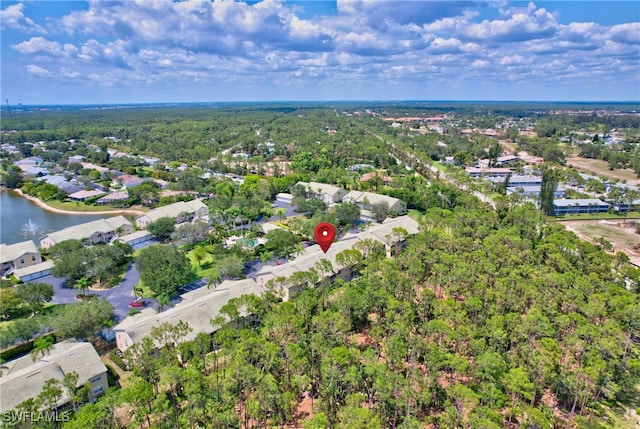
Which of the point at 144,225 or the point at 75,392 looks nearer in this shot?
the point at 75,392

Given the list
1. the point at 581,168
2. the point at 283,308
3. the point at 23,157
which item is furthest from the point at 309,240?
the point at 23,157

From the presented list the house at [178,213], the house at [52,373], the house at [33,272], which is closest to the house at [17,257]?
the house at [33,272]

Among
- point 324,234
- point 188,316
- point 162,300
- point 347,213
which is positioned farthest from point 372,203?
point 188,316

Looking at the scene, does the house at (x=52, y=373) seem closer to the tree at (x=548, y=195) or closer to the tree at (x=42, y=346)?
the tree at (x=42, y=346)

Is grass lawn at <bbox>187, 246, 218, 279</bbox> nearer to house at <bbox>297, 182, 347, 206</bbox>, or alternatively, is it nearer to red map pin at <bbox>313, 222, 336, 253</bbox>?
red map pin at <bbox>313, 222, 336, 253</bbox>

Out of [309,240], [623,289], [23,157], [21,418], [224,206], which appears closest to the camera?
[21,418]

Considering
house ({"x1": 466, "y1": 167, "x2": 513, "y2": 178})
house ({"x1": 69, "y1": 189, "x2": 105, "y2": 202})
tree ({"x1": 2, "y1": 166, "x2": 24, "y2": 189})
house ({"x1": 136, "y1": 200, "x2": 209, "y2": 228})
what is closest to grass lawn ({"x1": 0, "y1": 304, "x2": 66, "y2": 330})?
house ({"x1": 136, "y1": 200, "x2": 209, "y2": 228})

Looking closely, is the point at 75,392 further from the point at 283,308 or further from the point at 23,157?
the point at 23,157
